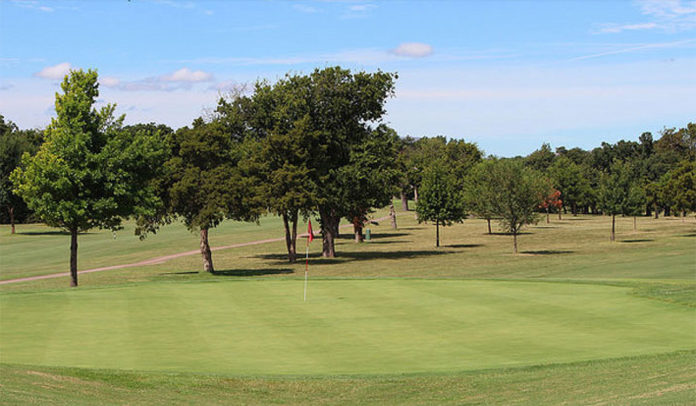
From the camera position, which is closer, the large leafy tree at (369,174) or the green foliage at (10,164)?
the large leafy tree at (369,174)

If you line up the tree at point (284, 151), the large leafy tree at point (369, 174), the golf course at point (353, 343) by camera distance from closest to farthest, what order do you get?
the golf course at point (353, 343), the tree at point (284, 151), the large leafy tree at point (369, 174)

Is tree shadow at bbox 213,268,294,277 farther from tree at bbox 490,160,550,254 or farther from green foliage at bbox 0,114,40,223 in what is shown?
green foliage at bbox 0,114,40,223

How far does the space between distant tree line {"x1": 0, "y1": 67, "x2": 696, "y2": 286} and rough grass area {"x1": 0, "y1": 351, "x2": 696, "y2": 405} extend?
25536 millimetres

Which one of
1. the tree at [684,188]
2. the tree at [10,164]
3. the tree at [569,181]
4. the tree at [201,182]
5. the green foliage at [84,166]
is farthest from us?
the tree at [569,181]

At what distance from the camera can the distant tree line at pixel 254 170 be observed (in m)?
39.0

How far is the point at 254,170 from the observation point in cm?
5756

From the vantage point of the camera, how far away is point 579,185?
14562 cm

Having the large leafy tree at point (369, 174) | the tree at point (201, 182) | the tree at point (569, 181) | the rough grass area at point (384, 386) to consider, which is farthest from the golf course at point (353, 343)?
the tree at point (569, 181)

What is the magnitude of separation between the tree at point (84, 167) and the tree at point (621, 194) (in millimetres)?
60392

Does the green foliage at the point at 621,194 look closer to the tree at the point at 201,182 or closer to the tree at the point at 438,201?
the tree at the point at 438,201

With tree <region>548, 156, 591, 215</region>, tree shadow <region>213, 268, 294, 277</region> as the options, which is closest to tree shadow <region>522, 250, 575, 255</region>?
tree shadow <region>213, 268, 294, 277</region>

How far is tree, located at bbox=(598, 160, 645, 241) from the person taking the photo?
8538cm

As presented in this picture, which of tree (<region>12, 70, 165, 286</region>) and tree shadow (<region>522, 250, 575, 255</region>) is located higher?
tree (<region>12, 70, 165, 286</region>)

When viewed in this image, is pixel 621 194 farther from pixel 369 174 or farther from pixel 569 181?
pixel 569 181
